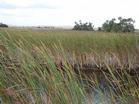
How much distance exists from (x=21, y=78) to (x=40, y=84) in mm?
211

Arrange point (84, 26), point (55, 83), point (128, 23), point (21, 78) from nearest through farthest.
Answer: point (55, 83)
point (21, 78)
point (128, 23)
point (84, 26)

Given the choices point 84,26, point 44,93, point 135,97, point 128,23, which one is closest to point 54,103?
point 44,93

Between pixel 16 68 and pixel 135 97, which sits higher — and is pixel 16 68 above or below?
above

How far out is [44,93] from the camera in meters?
3.12

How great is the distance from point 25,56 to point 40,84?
1.04 ft

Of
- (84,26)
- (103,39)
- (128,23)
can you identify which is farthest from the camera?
(84,26)

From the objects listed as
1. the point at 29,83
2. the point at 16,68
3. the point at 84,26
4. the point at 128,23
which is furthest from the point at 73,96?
the point at 84,26

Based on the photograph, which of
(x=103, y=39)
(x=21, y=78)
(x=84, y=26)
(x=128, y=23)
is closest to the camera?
(x=21, y=78)

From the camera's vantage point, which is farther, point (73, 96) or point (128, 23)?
point (128, 23)

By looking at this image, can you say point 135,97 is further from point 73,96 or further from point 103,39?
point 103,39

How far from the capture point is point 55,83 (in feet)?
9.93

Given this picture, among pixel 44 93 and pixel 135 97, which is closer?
pixel 44 93

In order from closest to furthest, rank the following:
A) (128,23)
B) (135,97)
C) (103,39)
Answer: (135,97) → (103,39) → (128,23)

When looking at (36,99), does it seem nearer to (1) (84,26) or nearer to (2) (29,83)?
(2) (29,83)
